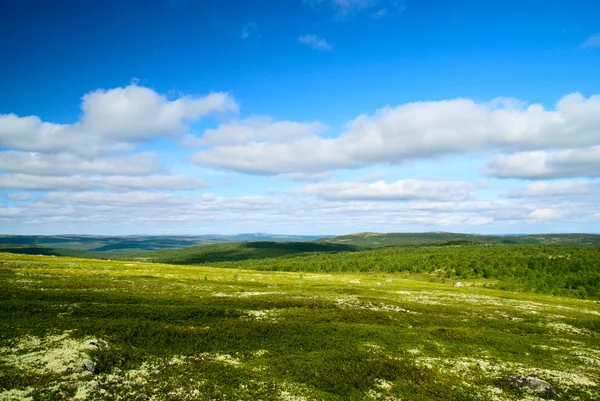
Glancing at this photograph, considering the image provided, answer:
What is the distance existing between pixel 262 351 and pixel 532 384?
22.6 m

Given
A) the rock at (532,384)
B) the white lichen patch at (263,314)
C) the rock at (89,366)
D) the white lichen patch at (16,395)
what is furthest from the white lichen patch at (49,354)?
the rock at (532,384)

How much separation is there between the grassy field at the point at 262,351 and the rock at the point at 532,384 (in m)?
0.30

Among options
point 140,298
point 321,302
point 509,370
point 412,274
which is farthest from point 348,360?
point 412,274

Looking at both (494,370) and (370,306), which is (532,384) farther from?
(370,306)

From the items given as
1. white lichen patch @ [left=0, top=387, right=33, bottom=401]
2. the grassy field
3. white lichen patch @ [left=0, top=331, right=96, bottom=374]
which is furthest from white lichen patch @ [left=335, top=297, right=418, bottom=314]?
white lichen patch @ [left=0, top=387, right=33, bottom=401]

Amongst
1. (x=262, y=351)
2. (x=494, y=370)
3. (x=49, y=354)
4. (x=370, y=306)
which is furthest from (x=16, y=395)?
(x=370, y=306)

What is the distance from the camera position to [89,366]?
23078 mm

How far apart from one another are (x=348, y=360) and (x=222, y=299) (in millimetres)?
26748

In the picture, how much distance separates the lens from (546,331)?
145ft

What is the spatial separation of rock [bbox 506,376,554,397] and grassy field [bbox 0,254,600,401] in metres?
0.30

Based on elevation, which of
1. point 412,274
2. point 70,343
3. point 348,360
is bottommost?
point 412,274

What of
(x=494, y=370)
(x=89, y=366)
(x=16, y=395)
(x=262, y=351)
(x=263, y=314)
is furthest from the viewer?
(x=263, y=314)

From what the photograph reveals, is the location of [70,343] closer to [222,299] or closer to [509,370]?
[222,299]

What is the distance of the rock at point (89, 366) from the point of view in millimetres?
22969
